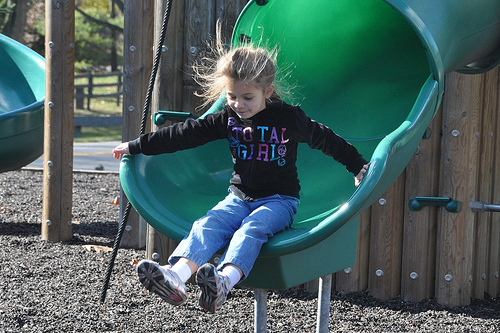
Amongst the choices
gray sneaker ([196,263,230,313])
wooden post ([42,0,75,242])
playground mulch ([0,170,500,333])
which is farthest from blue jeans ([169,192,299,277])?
wooden post ([42,0,75,242])

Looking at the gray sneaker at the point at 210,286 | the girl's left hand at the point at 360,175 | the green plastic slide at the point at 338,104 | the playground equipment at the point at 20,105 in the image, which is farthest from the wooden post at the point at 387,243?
the playground equipment at the point at 20,105

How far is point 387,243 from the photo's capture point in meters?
3.99

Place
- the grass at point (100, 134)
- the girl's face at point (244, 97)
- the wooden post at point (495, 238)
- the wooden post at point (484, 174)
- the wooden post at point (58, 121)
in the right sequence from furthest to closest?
the grass at point (100, 134), the wooden post at point (58, 121), the wooden post at point (495, 238), the wooden post at point (484, 174), the girl's face at point (244, 97)

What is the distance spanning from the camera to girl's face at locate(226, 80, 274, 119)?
2.62 m

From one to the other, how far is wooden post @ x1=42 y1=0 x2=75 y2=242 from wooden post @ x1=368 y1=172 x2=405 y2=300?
7.87ft

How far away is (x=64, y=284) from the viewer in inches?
162

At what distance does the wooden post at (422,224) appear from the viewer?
3.88 metres

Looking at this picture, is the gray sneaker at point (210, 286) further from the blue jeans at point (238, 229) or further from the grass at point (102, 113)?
the grass at point (102, 113)

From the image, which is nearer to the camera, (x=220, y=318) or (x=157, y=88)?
(x=220, y=318)

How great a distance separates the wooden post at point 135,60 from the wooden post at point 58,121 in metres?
0.49

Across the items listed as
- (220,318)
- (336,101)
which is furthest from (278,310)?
(336,101)

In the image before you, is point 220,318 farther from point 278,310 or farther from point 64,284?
point 64,284

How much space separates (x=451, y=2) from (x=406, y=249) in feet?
5.07

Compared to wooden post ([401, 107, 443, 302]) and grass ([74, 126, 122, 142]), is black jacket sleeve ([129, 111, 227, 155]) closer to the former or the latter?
wooden post ([401, 107, 443, 302])
